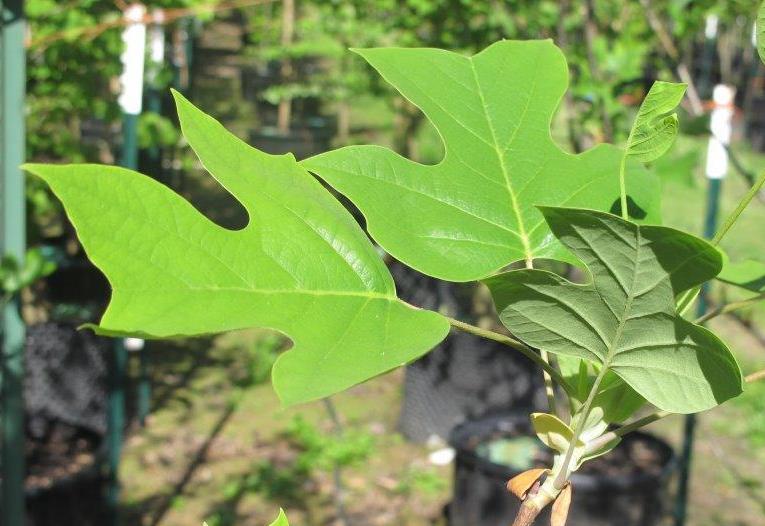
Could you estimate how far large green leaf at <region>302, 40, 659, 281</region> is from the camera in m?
0.53

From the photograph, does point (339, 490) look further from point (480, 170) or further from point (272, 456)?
point (480, 170)

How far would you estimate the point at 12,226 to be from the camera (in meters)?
2.33

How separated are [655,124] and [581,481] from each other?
2.61 metres

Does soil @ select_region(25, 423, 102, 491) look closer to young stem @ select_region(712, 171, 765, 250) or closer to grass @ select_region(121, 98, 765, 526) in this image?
grass @ select_region(121, 98, 765, 526)

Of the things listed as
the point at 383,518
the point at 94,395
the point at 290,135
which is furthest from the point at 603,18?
the point at 290,135

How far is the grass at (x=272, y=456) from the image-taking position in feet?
12.3

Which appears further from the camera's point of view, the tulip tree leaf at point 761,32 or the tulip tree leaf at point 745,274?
the tulip tree leaf at point 745,274

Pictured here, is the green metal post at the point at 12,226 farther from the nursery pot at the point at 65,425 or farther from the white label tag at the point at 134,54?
the white label tag at the point at 134,54

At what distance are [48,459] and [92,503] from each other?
274 mm

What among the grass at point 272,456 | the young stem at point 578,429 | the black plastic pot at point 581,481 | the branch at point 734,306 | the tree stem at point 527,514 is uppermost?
the branch at point 734,306

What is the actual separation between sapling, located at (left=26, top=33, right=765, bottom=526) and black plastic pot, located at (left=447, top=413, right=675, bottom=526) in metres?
2.46

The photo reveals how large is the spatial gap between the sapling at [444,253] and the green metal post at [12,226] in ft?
6.08

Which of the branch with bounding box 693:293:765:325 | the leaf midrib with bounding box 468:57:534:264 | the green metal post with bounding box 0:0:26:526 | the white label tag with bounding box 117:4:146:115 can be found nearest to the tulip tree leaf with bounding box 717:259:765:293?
the branch with bounding box 693:293:765:325

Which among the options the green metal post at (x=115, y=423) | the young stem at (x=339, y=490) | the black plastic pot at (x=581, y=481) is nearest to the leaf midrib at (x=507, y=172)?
the black plastic pot at (x=581, y=481)
